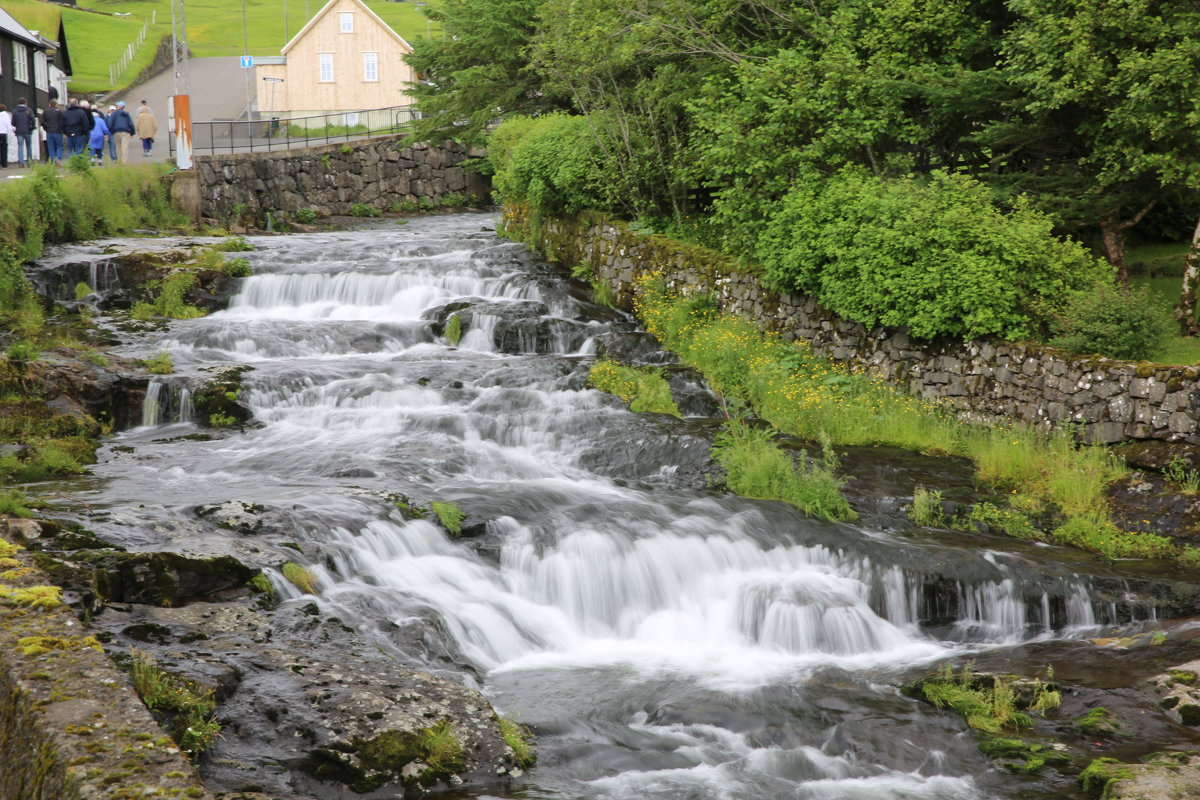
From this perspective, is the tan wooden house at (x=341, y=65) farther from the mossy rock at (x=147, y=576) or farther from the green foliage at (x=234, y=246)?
the mossy rock at (x=147, y=576)

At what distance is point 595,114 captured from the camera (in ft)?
74.4

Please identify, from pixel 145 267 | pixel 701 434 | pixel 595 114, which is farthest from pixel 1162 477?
pixel 145 267

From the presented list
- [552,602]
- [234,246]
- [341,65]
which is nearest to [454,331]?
[234,246]

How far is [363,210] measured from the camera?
36.2 m

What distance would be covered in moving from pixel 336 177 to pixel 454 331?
18538 millimetres

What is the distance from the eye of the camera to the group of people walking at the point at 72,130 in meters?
28.4

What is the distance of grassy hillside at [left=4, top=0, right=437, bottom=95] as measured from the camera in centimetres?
6369

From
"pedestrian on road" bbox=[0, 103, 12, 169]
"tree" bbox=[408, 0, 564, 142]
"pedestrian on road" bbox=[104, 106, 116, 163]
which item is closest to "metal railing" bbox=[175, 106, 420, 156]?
"pedestrian on road" bbox=[104, 106, 116, 163]

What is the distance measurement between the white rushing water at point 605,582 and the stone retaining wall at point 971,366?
127 inches

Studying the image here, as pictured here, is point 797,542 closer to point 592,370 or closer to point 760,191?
point 592,370

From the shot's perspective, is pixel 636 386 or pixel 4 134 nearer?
pixel 636 386

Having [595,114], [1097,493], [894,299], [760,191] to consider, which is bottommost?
[1097,493]

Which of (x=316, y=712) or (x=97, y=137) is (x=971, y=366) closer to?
(x=316, y=712)

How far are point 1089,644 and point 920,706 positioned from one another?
2.35 meters
